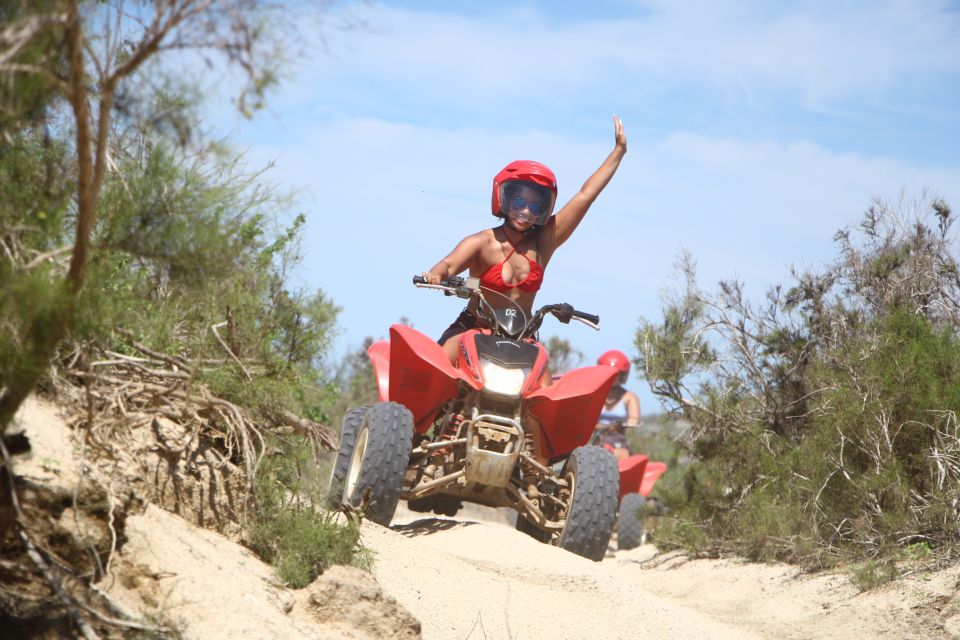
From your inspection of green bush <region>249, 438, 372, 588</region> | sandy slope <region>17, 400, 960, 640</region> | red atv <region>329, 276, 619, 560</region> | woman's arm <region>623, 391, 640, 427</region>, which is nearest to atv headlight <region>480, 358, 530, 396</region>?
red atv <region>329, 276, 619, 560</region>

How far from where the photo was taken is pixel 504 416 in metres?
7.64

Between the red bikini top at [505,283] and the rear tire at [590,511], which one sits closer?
the rear tire at [590,511]

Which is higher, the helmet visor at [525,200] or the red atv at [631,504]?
the helmet visor at [525,200]

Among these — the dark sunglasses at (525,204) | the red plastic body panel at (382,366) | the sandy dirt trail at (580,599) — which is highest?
the dark sunglasses at (525,204)

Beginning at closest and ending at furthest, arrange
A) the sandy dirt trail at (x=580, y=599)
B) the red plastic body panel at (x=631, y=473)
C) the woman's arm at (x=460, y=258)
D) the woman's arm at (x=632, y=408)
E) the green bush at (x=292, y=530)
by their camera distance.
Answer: the green bush at (x=292, y=530) → the sandy dirt trail at (x=580, y=599) → the woman's arm at (x=460, y=258) → the red plastic body panel at (x=631, y=473) → the woman's arm at (x=632, y=408)

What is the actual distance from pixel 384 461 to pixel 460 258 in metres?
1.81

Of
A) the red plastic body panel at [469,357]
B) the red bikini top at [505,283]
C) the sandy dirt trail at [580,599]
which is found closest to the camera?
the sandy dirt trail at [580,599]

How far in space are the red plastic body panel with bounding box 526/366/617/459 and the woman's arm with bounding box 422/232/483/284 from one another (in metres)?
1.08

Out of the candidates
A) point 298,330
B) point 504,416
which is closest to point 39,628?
point 504,416

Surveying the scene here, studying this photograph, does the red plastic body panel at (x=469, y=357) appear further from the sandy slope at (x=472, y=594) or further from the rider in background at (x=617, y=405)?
the rider in background at (x=617, y=405)

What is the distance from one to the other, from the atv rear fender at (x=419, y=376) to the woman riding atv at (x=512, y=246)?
A: 55 centimetres

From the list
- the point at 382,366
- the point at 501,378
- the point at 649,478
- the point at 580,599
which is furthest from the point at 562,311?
the point at 649,478

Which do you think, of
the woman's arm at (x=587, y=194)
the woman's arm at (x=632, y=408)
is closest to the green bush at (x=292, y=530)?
the woman's arm at (x=587, y=194)

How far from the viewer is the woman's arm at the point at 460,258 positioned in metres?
8.13
